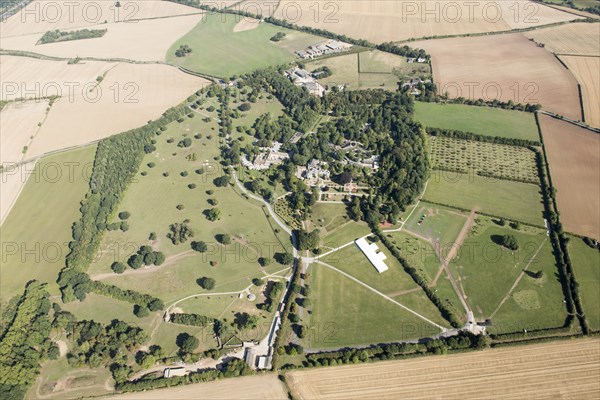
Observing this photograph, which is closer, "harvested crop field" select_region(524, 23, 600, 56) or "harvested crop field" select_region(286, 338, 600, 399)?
"harvested crop field" select_region(286, 338, 600, 399)

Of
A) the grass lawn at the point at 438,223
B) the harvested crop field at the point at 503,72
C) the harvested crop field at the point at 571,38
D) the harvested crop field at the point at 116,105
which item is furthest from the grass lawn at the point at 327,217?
the harvested crop field at the point at 571,38

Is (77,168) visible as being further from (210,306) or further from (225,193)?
(210,306)

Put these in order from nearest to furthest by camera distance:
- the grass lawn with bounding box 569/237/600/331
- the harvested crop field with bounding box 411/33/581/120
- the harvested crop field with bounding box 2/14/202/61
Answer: the grass lawn with bounding box 569/237/600/331, the harvested crop field with bounding box 411/33/581/120, the harvested crop field with bounding box 2/14/202/61

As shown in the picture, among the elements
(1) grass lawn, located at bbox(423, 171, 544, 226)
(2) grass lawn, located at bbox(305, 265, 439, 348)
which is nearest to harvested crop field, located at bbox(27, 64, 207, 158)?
(2) grass lawn, located at bbox(305, 265, 439, 348)

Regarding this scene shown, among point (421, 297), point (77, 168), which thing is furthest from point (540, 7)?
point (77, 168)

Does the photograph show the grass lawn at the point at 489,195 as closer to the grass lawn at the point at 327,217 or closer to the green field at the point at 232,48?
the grass lawn at the point at 327,217

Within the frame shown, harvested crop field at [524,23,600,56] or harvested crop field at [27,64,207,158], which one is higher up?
harvested crop field at [524,23,600,56]

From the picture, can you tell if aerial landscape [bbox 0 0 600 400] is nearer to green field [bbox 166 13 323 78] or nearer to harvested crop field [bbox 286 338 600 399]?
harvested crop field [bbox 286 338 600 399]
